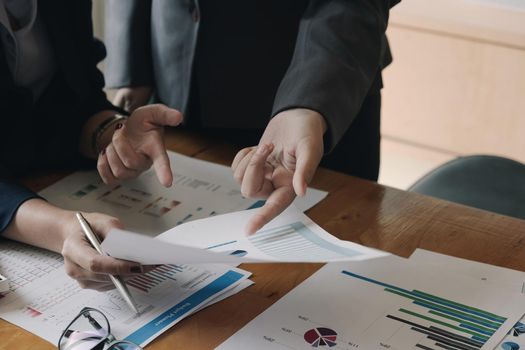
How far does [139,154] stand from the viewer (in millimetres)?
1188

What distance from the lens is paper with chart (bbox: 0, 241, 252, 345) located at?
927 mm

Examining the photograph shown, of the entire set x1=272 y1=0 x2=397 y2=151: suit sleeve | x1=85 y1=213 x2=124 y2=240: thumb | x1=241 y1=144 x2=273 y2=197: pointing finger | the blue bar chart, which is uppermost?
x1=272 y1=0 x2=397 y2=151: suit sleeve

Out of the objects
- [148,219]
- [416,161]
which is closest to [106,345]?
[148,219]

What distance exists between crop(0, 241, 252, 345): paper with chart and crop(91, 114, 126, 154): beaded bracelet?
30 cm

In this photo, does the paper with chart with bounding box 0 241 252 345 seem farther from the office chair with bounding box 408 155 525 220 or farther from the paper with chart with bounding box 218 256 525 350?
the office chair with bounding box 408 155 525 220

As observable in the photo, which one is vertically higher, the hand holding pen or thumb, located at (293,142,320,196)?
thumb, located at (293,142,320,196)

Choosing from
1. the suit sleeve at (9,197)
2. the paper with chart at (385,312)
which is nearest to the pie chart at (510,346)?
the paper with chart at (385,312)

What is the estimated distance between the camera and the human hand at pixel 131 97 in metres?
1.52

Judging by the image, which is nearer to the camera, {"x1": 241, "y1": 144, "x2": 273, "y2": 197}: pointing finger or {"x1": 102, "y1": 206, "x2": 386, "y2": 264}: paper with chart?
{"x1": 102, "y1": 206, "x2": 386, "y2": 264}: paper with chart

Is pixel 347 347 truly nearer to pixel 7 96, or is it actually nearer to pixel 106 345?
pixel 106 345

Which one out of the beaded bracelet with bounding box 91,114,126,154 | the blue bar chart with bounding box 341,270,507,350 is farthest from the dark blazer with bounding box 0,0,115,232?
the blue bar chart with bounding box 341,270,507,350

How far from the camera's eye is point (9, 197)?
3.73ft

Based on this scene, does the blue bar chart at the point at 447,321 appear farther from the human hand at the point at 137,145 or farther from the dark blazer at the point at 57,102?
the dark blazer at the point at 57,102

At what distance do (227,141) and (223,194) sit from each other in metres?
0.23
